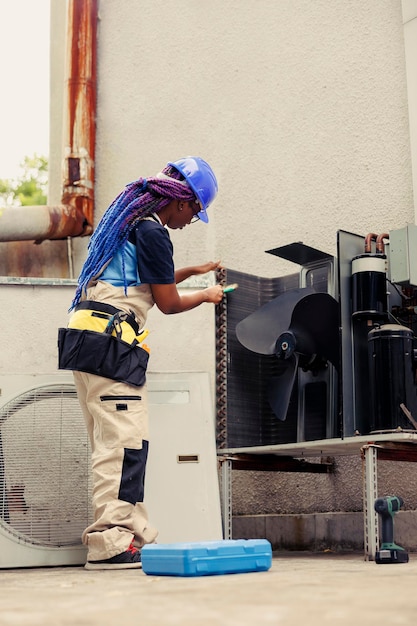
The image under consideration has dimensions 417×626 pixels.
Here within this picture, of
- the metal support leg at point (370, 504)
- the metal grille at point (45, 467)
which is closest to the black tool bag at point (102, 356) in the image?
the metal grille at point (45, 467)

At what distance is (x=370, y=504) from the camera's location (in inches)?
132

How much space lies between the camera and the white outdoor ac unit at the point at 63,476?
136 inches

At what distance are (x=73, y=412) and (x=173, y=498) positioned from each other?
0.53 metres

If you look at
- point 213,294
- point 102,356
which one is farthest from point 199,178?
point 102,356

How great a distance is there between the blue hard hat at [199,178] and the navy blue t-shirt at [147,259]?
0.22 metres

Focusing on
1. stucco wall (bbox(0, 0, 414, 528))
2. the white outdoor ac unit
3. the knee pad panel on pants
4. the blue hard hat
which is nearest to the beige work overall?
the knee pad panel on pants

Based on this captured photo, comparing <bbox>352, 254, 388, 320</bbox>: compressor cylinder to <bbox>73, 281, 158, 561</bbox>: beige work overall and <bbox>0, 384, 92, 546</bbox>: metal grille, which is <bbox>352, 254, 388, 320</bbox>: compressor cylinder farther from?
<bbox>0, 384, 92, 546</bbox>: metal grille

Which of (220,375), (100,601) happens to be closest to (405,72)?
(220,375)

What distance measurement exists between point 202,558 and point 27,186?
61.9 ft

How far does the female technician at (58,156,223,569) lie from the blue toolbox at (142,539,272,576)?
46 cm

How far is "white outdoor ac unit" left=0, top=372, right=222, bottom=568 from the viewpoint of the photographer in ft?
11.3

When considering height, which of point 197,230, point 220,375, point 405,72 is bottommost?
point 220,375

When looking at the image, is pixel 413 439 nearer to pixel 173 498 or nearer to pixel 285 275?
pixel 173 498

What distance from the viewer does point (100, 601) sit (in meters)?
1.94
